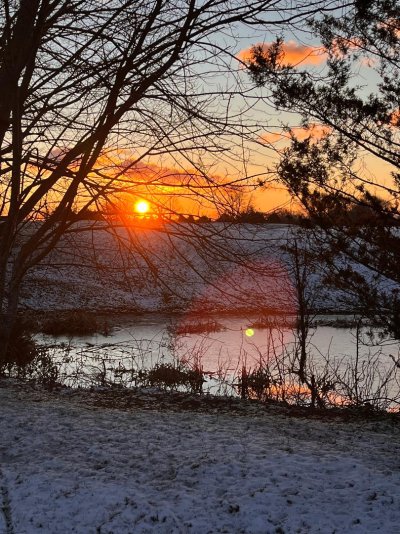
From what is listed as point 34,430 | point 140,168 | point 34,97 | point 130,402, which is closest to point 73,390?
point 130,402

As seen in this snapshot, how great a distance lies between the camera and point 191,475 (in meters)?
5.22

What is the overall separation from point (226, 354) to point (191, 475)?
39.8 ft

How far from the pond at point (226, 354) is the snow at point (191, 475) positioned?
2.46 m

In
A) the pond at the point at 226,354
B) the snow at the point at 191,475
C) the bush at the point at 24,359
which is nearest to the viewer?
the snow at the point at 191,475

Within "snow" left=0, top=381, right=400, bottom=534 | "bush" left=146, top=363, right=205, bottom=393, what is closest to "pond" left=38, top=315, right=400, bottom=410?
"bush" left=146, top=363, right=205, bottom=393

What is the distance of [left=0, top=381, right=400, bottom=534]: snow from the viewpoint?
14.5 feet

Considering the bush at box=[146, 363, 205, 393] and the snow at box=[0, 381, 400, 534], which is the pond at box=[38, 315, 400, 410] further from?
the snow at box=[0, 381, 400, 534]

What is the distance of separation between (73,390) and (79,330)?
1314 cm

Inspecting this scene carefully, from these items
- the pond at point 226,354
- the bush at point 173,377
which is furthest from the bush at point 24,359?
the bush at point 173,377

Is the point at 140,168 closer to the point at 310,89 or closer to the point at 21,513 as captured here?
the point at 310,89

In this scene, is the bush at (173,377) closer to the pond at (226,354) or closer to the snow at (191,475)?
the pond at (226,354)

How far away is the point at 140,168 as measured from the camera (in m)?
7.89

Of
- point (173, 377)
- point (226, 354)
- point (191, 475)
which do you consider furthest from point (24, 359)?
point (191, 475)

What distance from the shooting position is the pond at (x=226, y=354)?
11.8 metres
